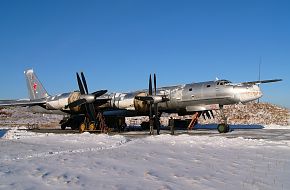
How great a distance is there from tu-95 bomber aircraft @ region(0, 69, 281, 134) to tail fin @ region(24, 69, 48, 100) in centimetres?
389

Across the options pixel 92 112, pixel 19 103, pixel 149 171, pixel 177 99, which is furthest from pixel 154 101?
pixel 149 171

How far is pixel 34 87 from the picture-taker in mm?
34031

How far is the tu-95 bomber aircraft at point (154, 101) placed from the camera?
2366 centimetres

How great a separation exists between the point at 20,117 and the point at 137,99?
41.3m

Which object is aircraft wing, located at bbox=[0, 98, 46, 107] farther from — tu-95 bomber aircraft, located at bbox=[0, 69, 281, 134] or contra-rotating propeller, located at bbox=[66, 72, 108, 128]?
contra-rotating propeller, located at bbox=[66, 72, 108, 128]

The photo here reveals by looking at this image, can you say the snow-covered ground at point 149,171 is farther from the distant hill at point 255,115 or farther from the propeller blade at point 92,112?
the distant hill at point 255,115

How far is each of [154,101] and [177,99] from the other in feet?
6.97

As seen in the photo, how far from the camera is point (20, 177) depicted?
6898 mm

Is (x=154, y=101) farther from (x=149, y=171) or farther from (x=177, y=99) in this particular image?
(x=149, y=171)

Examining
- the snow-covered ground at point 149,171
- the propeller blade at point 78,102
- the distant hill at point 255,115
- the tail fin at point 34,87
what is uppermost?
the tail fin at point 34,87

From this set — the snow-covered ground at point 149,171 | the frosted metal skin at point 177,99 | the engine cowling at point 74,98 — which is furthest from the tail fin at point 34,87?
the snow-covered ground at point 149,171

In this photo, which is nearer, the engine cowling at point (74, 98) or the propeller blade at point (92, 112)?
the propeller blade at point (92, 112)

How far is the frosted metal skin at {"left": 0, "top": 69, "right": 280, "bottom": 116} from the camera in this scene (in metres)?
23.6

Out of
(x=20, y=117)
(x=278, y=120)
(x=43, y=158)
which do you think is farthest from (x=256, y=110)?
(x=43, y=158)
